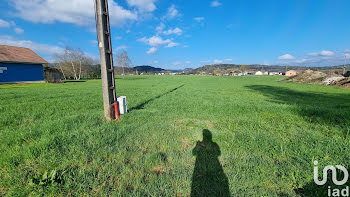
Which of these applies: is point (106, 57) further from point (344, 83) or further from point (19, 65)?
point (19, 65)

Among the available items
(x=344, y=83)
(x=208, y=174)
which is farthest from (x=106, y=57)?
(x=344, y=83)

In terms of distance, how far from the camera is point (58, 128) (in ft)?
14.3

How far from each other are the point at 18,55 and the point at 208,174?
41.3 m

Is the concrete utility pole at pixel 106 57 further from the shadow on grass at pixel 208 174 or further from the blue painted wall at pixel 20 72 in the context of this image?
the blue painted wall at pixel 20 72

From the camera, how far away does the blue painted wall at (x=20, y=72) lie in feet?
79.9

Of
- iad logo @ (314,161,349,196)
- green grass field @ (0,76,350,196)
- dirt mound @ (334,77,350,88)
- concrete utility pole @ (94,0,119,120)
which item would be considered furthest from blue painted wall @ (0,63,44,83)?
dirt mound @ (334,77,350,88)

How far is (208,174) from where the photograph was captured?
2.54 m

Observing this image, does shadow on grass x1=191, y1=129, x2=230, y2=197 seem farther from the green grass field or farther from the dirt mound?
the dirt mound

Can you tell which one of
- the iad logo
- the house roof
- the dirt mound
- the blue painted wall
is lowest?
the iad logo

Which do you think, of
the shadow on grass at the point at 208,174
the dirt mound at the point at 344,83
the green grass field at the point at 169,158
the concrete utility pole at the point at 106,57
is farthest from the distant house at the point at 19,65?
the dirt mound at the point at 344,83

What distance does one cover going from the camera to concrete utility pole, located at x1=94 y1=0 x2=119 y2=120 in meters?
5.03

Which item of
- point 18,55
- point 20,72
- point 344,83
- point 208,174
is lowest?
point 208,174

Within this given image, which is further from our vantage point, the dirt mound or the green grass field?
the dirt mound

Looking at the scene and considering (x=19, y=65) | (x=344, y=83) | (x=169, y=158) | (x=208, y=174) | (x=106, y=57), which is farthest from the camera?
(x=19, y=65)
